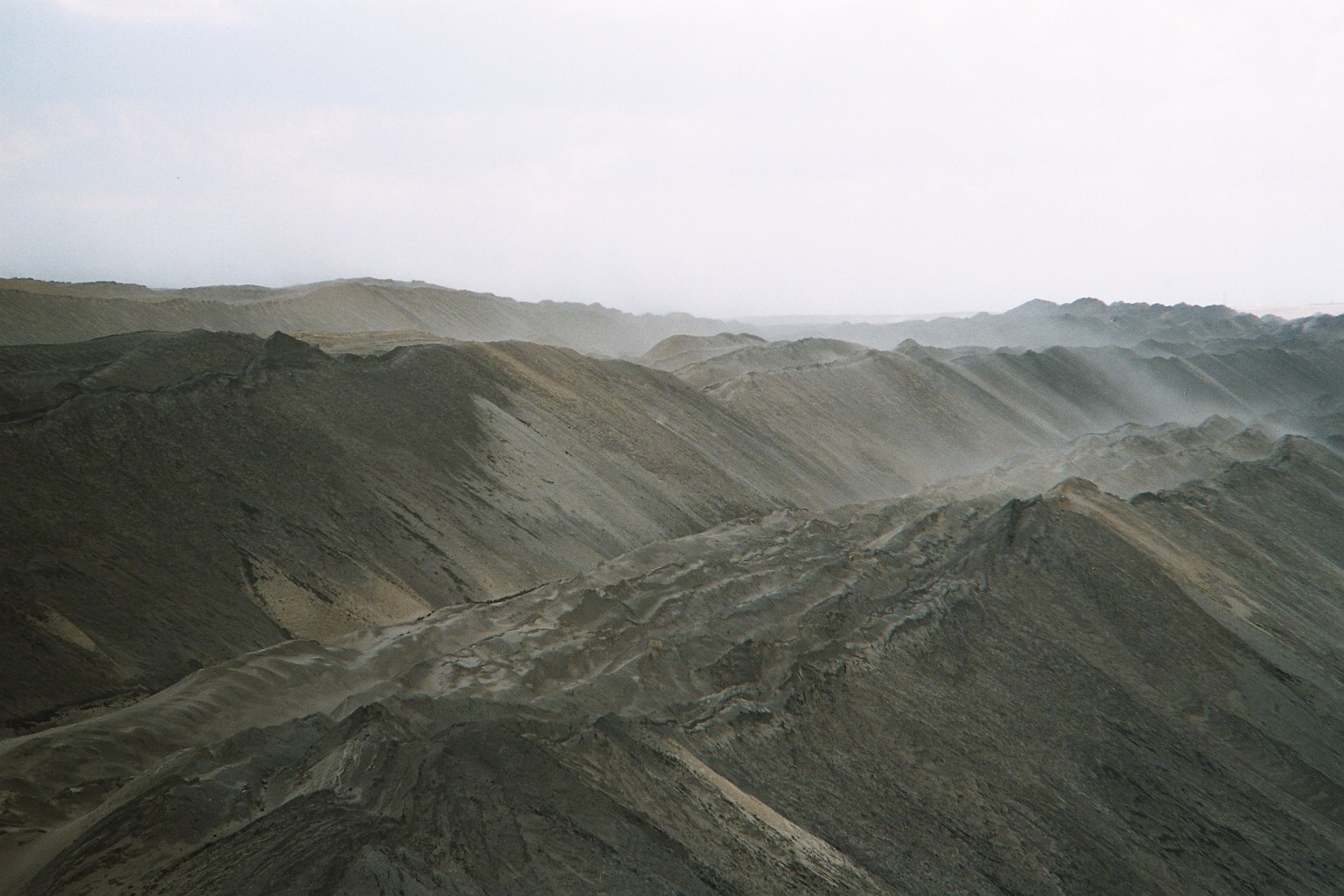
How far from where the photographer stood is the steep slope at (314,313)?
82.7 feet

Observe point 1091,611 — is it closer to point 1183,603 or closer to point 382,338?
A: point 1183,603

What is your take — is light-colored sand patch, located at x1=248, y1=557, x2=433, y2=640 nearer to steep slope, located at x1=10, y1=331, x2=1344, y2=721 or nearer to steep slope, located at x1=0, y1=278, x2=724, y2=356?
steep slope, located at x1=10, y1=331, x2=1344, y2=721

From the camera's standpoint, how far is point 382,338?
23.5m

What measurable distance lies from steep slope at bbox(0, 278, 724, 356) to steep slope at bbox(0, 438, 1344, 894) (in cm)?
1849

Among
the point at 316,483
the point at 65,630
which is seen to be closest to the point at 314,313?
the point at 316,483

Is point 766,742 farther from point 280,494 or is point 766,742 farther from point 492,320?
point 492,320

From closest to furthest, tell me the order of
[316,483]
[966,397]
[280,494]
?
[280,494], [316,483], [966,397]

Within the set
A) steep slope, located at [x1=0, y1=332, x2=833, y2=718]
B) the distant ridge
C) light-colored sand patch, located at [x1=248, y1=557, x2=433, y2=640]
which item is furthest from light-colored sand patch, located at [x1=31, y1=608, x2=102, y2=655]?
the distant ridge

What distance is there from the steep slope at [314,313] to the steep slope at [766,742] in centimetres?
1849

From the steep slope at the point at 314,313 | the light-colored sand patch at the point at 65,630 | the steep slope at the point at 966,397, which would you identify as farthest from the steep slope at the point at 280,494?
the steep slope at the point at 314,313

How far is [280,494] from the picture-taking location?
13.1 metres

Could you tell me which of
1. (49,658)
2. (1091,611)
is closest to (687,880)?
(49,658)

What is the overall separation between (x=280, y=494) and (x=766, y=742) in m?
7.39

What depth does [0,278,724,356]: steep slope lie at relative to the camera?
25219 mm
